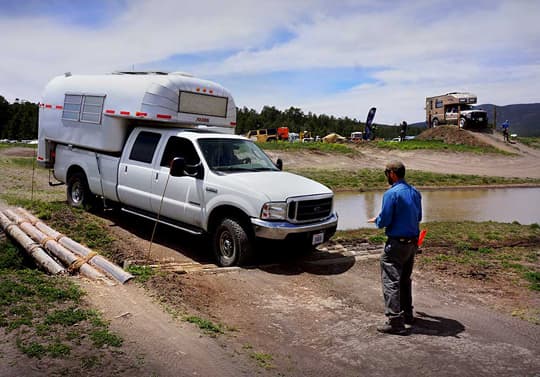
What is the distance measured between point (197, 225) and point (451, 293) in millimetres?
4073

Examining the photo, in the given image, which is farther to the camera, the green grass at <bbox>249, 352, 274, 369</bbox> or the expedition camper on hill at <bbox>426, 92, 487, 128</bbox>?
the expedition camper on hill at <bbox>426, 92, 487, 128</bbox>

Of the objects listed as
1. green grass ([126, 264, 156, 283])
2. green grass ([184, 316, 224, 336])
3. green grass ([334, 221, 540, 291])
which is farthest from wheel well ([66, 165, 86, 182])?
green grass ([184, 316, 224, 336])

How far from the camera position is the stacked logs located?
23.3 ft

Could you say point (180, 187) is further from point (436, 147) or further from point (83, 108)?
point (436, 147)

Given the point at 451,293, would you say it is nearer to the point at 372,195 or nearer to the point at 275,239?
the point at 275,239

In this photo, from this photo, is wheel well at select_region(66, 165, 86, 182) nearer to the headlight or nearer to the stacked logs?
the stacked logs

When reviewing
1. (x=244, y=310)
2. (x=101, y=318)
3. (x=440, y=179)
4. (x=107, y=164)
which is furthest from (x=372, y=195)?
(x=101, y=318)

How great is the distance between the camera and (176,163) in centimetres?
802

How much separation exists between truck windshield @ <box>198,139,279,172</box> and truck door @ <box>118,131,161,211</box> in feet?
4.14

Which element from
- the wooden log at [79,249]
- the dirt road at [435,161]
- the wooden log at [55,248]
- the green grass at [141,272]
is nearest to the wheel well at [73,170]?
the wooden log at [79,249]

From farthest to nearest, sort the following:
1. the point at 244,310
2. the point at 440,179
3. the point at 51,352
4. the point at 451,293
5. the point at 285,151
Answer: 1. the point at 285,151
2. the point at 440,179
3. the point at 451,293
4. the point at 244,310
5. the point at 51,352

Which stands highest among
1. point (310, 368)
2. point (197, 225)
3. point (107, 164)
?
point (107, 164)

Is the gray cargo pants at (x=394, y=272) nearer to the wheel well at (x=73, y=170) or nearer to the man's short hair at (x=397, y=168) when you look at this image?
the man's short hair at (x=397, y=168)

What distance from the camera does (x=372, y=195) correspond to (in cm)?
1927
